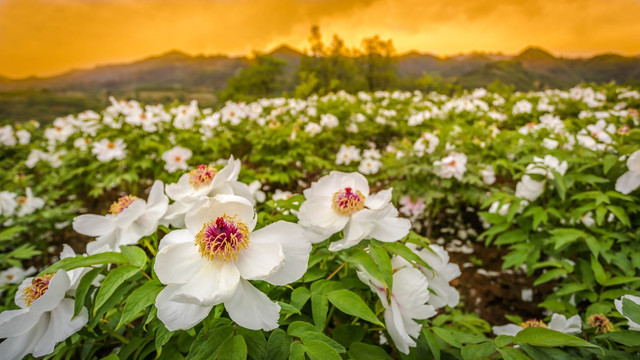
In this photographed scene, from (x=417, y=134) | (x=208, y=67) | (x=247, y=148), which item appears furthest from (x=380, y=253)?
(x=208, y=67)

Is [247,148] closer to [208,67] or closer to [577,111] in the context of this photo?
[577,111]

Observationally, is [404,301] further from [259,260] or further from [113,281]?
[113,281]

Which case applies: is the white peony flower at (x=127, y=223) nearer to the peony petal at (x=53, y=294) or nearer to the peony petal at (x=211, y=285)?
the peony petal at (x=53, y=294)

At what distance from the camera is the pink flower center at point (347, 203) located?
2.67 ft

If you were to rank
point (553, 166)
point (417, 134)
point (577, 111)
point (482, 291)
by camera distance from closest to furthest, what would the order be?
1. point (553, 166)
2. point (482, 291)
3. point (417, 134)
4. point (577, 111)

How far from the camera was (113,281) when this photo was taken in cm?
67

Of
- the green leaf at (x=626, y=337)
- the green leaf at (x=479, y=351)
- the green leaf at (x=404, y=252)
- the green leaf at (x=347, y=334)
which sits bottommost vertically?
the green leaf at (x=479, y=351)

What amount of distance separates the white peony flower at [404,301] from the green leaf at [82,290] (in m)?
0.62

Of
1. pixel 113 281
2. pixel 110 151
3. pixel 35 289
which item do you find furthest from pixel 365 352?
pixel 110 151

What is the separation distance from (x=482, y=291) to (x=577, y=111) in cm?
488

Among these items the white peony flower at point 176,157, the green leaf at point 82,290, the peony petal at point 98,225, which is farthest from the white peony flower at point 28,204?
the green leaf at point 82,290

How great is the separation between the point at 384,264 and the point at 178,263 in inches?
16.9

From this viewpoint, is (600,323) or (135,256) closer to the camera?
(135,256)

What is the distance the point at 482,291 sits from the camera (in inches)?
94.7
